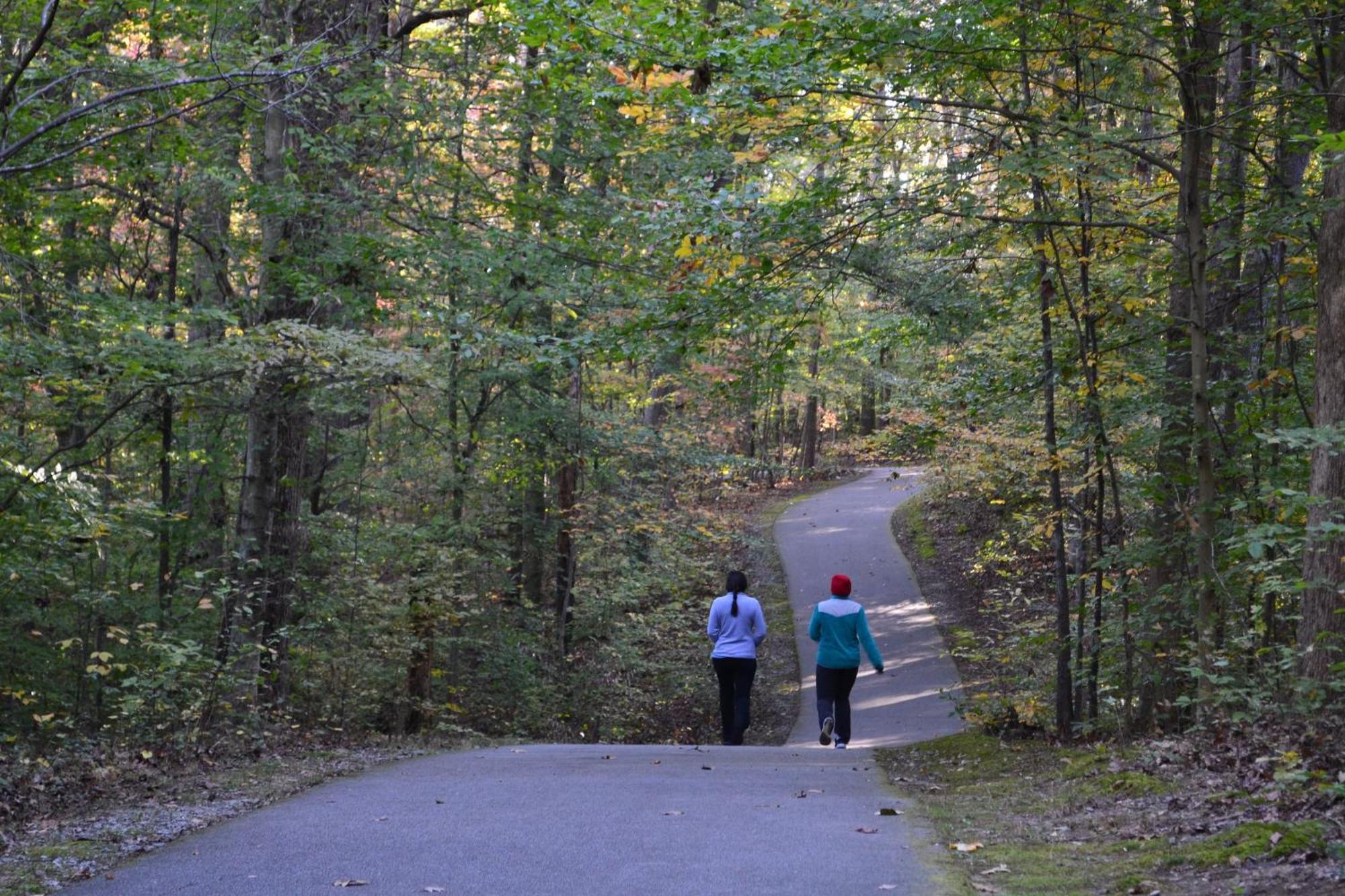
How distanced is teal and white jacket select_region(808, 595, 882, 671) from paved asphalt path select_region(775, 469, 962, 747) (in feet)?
3.83

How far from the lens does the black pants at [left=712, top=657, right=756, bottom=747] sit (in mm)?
12750

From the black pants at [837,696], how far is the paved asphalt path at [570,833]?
0.94 metres

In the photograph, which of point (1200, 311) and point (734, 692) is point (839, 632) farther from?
point (1200, 311)

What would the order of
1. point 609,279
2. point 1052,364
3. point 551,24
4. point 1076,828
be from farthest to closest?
1. point 609,279
2. point 1052,364
3. point 551,24
4. point 1076,828

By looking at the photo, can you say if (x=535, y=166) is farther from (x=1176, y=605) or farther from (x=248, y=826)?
(x=248, y=826)

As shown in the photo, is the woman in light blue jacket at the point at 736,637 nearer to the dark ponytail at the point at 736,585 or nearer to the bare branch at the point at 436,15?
the dark ponytail at the point at 736,585

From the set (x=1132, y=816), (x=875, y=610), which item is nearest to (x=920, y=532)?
(x=875, y=610)

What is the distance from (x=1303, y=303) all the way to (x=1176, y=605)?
2.77 metres

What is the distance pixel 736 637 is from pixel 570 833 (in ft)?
20.0

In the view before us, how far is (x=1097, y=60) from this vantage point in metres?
10.9

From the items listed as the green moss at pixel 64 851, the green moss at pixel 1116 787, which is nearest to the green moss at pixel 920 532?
the green moss at pixel 1116 787

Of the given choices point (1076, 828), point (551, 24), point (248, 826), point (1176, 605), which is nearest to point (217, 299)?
point (551, 24)

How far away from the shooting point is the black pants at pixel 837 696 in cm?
1226

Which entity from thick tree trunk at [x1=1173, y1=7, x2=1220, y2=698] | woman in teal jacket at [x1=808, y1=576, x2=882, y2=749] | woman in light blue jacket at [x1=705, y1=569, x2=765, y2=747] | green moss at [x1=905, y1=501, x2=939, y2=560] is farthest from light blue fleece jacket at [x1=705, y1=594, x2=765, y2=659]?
green moss at [x1=905, y1=501, x2=939, y2=560]
